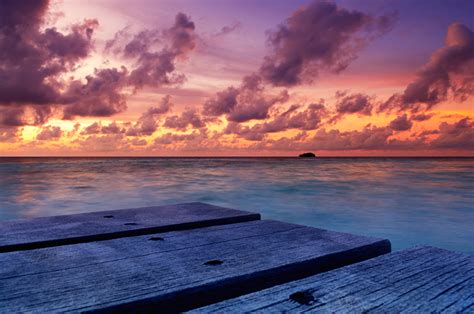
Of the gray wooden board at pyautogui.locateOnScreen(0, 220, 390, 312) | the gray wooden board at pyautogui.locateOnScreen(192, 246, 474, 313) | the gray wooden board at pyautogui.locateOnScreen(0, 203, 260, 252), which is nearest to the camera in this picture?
the gray wooden board at pyautogui.locateOnScreen(192, 246, 474, 313)

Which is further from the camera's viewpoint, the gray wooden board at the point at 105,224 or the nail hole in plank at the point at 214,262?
the gray wooden board at the point at 105,224

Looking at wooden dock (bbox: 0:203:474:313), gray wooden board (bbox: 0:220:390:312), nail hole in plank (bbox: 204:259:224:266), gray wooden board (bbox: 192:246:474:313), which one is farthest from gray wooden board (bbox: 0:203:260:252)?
gray wooden board (bbox: 192:246:474:313)

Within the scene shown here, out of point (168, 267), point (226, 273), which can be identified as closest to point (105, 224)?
point (168, 267)

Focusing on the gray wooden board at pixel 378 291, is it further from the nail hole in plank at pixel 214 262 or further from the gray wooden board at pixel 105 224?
the gray wooden board at pixel 105 224

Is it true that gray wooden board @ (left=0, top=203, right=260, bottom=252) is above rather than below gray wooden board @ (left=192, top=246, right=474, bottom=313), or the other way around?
below

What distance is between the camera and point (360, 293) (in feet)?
4.08

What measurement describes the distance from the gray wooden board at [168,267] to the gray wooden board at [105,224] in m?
0.26

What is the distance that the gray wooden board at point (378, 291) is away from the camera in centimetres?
113

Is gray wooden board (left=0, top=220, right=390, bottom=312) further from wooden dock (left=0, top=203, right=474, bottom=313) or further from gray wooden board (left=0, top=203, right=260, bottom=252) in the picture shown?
gray wooden board (left=0, top=203, right=260, bottom=252)

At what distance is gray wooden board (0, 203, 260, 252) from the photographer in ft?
6.89

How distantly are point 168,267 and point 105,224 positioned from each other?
1158mm

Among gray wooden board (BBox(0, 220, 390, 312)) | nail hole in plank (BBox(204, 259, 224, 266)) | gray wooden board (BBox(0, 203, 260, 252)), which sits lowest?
gray wooden board (BBox(0, 203, 260, 252))

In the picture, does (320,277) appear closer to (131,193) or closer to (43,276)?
(43,276)

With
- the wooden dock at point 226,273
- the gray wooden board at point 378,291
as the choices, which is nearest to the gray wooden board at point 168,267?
the wooden dock at point 226,273
